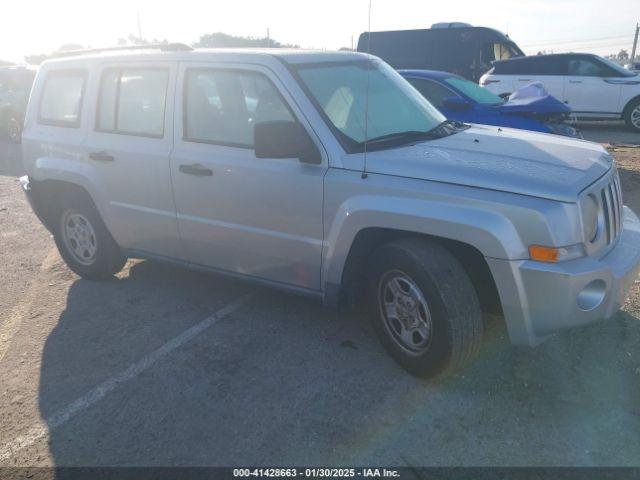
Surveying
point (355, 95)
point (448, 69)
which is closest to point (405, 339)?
point (355, 95)

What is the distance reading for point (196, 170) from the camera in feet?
13.1

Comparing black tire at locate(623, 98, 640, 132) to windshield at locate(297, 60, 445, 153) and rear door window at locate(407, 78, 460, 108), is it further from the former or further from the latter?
windshield at locate(297, 60, 445, 153)

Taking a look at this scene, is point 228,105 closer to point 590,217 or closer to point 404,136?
point 404,136

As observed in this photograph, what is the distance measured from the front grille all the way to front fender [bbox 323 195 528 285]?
646mm

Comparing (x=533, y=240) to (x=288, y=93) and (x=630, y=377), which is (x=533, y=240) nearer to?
(x=630, y=377)

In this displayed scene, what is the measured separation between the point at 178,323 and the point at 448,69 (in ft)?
42.1

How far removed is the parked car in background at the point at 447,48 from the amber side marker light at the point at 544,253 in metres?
12.9

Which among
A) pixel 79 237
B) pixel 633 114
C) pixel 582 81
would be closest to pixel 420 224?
pixel 79 237

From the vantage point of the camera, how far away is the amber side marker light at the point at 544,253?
2.83m

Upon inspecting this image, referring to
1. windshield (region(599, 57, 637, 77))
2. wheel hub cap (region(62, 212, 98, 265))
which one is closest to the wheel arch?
wheel hub cap (region(62, 212, 98, 265))

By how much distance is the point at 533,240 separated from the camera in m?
2.85

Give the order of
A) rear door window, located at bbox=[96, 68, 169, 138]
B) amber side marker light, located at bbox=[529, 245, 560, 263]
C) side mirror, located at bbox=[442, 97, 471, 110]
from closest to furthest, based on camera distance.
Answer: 1. amber side marker light, located at bbox=[529, 245, 560, 263]
2. rear door window, located at bbox=[96, 68, 169, 138]
3. side mirror, located at bbox=[442, 97, 471, 110]

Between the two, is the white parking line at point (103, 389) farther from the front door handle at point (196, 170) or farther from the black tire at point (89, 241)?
the black tire at point (89, 241)

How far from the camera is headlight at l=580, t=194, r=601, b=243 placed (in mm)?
2939
